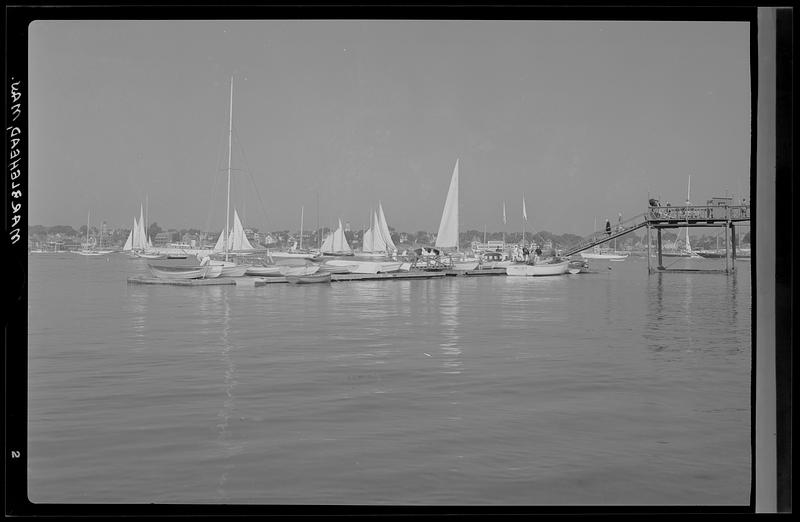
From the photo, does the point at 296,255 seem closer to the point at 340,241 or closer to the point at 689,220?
the point at 340,241

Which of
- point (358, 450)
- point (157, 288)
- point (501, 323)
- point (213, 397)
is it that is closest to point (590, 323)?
point (501, 323)

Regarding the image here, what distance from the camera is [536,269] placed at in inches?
1044

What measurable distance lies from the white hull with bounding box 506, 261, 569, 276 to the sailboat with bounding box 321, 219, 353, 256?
21.0ft

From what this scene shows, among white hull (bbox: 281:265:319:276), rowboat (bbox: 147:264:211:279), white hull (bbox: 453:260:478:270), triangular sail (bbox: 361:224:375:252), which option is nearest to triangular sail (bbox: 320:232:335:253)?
triangular sail (bbox: 361:224:375:252)

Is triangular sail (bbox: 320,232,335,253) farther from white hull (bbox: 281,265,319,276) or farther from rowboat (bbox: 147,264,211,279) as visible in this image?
rowboat (bbox: 147,264,211,279)

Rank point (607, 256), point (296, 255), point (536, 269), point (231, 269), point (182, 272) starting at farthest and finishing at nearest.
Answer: point (607, 256) → point (296, 255) → point (536, 269) → point (231, 269) → point (182, 272)

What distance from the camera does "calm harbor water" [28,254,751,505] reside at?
3.20m

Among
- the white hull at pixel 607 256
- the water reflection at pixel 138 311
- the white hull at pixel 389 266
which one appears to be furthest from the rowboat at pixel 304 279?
the white hull at pixel 607 256

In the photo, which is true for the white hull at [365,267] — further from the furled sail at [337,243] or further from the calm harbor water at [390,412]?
the calm harbor water at [390,412]

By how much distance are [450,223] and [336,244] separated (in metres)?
5.03

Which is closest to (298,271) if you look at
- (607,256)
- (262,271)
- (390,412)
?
(262,271)
